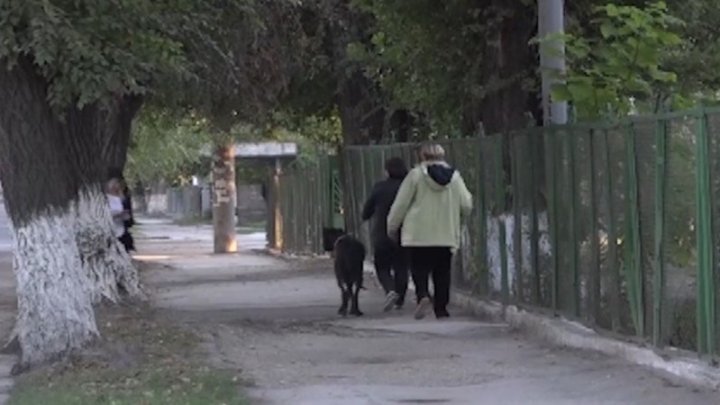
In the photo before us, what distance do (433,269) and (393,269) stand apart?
1.56m

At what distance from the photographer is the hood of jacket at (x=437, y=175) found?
1471 cm

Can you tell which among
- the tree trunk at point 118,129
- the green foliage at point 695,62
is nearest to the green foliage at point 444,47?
the green foliage at point 695,62

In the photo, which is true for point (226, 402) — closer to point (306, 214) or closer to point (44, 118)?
point (44, 118)

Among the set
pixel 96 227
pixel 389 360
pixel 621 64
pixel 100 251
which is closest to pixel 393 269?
pixel 100 251

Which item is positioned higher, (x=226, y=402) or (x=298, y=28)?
(x=298, y=28)

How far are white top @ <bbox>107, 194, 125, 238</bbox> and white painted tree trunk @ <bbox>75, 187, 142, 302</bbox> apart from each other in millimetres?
915

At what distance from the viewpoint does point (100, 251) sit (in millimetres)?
18109

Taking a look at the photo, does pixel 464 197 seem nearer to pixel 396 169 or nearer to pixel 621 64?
pixel 396 169

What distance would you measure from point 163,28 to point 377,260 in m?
4.93

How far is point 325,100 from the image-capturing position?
86.8ft

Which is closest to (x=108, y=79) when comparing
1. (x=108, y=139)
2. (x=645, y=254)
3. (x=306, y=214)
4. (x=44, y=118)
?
(x=44, y=118)

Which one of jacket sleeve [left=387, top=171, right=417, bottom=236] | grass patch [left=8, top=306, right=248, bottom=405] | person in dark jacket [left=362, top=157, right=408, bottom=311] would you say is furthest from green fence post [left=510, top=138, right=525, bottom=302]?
grass patch [left=8, top=306, right=248, bottom=405]

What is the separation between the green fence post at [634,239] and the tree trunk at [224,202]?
1038 inches

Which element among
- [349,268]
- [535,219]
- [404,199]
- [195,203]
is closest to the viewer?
[535,219]
